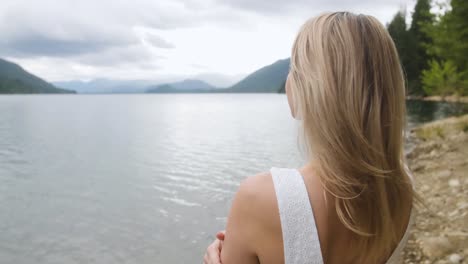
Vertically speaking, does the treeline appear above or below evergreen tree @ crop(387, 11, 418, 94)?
below

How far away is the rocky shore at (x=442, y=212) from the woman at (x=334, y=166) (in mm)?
552

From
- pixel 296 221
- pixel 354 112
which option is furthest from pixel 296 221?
pixel 354 112

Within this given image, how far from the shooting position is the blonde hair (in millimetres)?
1403

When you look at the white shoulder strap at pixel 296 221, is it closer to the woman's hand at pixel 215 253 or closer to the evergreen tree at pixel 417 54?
the woman's hand at pixel 215 253

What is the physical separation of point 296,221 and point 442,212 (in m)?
6.88

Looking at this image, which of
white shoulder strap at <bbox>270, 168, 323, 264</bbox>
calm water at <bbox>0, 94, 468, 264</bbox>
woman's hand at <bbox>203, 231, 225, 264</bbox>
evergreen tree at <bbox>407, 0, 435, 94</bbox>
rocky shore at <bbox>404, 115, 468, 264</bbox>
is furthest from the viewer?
evergreen tree at <bbox>407, 0, 435, 94</bbox>

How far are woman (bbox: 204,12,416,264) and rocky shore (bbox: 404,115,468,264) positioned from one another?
55 centimetres

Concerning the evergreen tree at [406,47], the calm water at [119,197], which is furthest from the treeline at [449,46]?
the evergreen tree at [406,47]

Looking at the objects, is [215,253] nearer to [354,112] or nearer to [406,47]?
[354,112]

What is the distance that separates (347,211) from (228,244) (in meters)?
0.50

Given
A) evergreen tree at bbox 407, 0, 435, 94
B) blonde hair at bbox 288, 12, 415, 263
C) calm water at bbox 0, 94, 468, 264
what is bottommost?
calm water at bbox 0, 94, 468, 264

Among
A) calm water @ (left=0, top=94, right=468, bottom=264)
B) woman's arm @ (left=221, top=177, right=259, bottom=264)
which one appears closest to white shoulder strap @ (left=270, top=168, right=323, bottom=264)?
woman's arm @ (left=221, top=177, right=259, bottom=264)

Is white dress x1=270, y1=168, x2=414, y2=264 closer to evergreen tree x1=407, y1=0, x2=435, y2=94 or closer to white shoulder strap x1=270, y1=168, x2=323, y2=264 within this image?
white shoulder strap x1=270, y1=168, x2=323, y2=264

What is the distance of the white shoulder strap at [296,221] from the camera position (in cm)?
131
